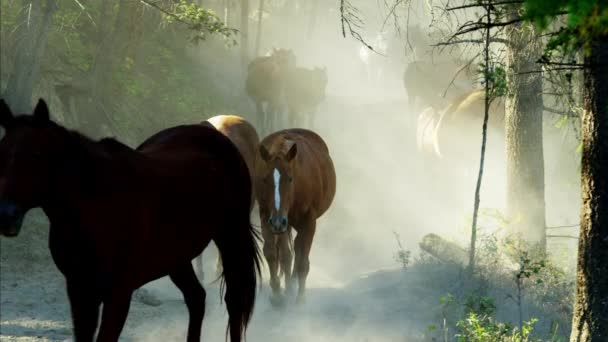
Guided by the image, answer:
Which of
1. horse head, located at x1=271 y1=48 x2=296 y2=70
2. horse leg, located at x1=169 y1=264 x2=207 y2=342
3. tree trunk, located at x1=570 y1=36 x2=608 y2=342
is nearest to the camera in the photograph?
tree trunk, located at x1=570 y1=36 x2=608 y2=342

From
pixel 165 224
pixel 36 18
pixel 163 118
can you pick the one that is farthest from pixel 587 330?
pixel 163 118

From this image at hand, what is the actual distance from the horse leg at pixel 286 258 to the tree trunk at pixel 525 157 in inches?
127

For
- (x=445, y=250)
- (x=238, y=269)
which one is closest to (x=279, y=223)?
(x=238, y=269)

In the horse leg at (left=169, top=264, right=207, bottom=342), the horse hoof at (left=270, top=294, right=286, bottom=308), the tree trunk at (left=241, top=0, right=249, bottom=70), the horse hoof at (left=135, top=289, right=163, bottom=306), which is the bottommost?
the horse hoof at (left=135, top=289, right=163, bottom=306)

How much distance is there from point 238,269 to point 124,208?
1610 millimetres

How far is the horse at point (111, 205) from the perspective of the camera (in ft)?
13.7

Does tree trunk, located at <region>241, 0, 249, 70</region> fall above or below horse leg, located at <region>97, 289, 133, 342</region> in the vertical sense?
above

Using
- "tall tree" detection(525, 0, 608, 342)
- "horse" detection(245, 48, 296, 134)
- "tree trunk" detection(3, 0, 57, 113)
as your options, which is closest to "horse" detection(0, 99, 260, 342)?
"tall tree" detection(525, 0, 608, 342)

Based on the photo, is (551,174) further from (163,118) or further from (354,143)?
(354,143)

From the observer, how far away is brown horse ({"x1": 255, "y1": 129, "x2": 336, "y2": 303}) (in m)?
9.24

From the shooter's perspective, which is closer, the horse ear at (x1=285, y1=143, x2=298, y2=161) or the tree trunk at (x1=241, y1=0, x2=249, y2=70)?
the horse ear at (x1=285, y1=143, x2=298, y2=161)

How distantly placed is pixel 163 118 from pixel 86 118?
13.1 ft

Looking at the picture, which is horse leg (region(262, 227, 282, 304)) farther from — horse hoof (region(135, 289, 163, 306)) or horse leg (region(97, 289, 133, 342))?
horse leg (region(97, 289, 133, 342))

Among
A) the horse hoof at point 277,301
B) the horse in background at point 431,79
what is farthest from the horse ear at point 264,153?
the horse in background at point 431,79
